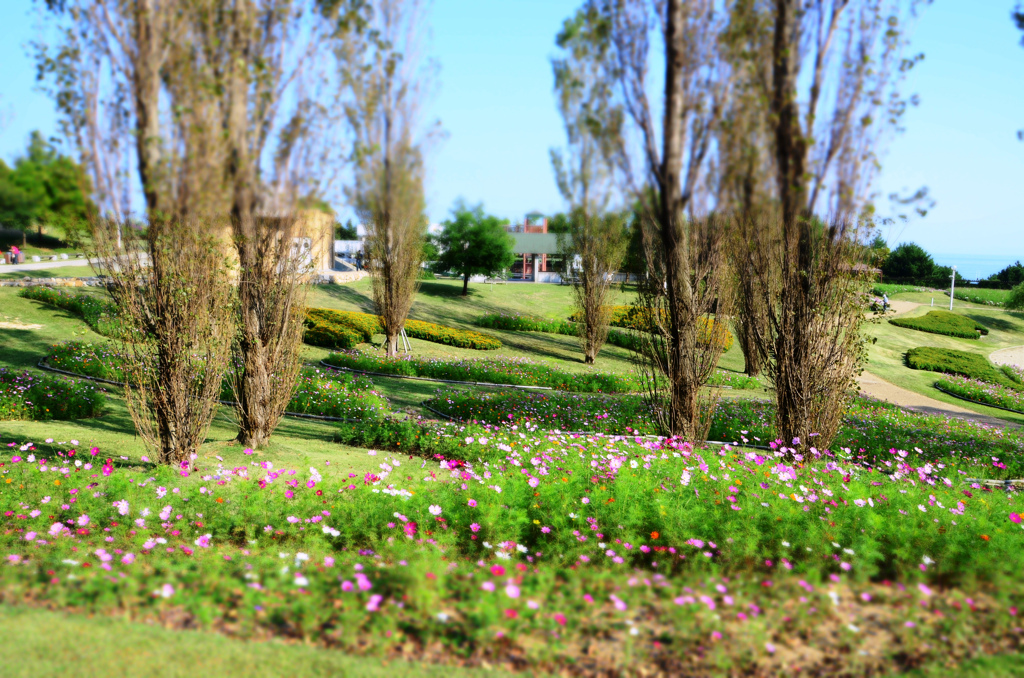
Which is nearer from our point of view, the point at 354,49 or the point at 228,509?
the point at 228,509

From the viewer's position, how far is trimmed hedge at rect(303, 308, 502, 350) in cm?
1830

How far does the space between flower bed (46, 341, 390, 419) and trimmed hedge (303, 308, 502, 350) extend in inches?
197

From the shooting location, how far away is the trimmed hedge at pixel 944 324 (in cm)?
3331

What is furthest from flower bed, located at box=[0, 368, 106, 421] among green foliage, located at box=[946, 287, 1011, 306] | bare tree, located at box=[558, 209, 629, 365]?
green foliage, located at box=[946, 287, 1011, 306]

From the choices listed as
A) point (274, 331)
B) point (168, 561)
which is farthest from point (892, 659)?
point (274, 331)

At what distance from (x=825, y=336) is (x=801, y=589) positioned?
14.8 feet

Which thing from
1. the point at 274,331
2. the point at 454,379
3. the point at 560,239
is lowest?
the point at 454,379

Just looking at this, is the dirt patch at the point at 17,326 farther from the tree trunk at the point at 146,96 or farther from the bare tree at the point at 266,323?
the tree trunk at the point at 146,96

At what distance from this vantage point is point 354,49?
8.07 meters

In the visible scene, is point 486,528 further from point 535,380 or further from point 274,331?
point 535,380

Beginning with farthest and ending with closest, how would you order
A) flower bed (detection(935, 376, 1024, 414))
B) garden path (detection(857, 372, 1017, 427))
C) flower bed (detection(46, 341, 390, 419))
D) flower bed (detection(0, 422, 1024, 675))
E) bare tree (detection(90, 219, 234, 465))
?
flower bed (detection(935, 376, 1024, 414)) < garden path (detection(857, 372, 1017, 427)) < flower bed (detection(46, 341, 390, 419)) < bare tree (detection(90, 219, 234, 465)) < flower bed (detection(0, 422, 1024, 675))

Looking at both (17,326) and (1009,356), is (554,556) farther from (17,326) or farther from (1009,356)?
(1009,356)

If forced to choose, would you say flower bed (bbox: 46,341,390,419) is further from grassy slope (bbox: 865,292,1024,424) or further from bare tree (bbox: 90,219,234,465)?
grassy slope (bbox: 865,292,1024,424)

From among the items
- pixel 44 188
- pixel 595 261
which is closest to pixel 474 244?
pixel 595 261
